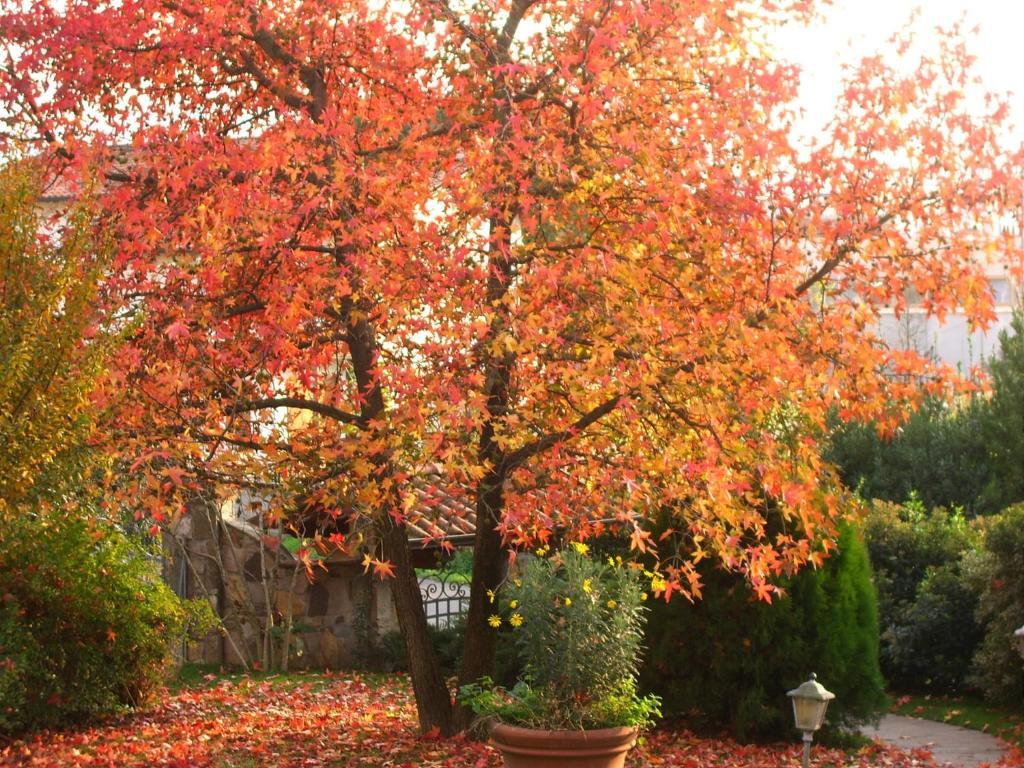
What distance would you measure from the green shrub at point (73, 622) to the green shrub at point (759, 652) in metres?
4.70

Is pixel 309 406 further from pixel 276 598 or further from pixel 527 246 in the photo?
pixel 276 598

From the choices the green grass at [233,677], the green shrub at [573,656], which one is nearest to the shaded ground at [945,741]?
the green shrub at [573,656]

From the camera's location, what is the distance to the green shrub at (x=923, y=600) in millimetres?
15016

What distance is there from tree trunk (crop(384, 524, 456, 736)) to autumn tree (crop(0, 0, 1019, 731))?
2.56 ft

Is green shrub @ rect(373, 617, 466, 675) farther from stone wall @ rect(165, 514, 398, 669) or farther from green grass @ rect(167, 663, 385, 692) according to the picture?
green grass @ rect(167, 663, 385, 692)

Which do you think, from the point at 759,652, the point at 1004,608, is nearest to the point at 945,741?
the point at 1004,608

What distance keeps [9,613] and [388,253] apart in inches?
187

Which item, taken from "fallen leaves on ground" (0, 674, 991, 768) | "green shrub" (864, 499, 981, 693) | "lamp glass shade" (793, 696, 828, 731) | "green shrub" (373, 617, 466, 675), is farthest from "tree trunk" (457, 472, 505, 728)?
"green shrub" (864, 499, 981, 693)

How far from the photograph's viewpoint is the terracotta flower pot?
25.1ft

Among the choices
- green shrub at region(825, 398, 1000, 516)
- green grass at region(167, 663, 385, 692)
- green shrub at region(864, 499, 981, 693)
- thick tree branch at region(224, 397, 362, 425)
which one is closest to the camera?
thick tree branch at region(224, 397, 362, 425)

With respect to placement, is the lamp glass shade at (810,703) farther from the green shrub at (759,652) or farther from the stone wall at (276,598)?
the stone wall at (276,598)

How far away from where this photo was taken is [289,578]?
1656cm

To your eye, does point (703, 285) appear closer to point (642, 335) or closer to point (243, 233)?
point (642, 335)

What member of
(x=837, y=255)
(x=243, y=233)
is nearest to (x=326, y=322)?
(x=243, y=233)
